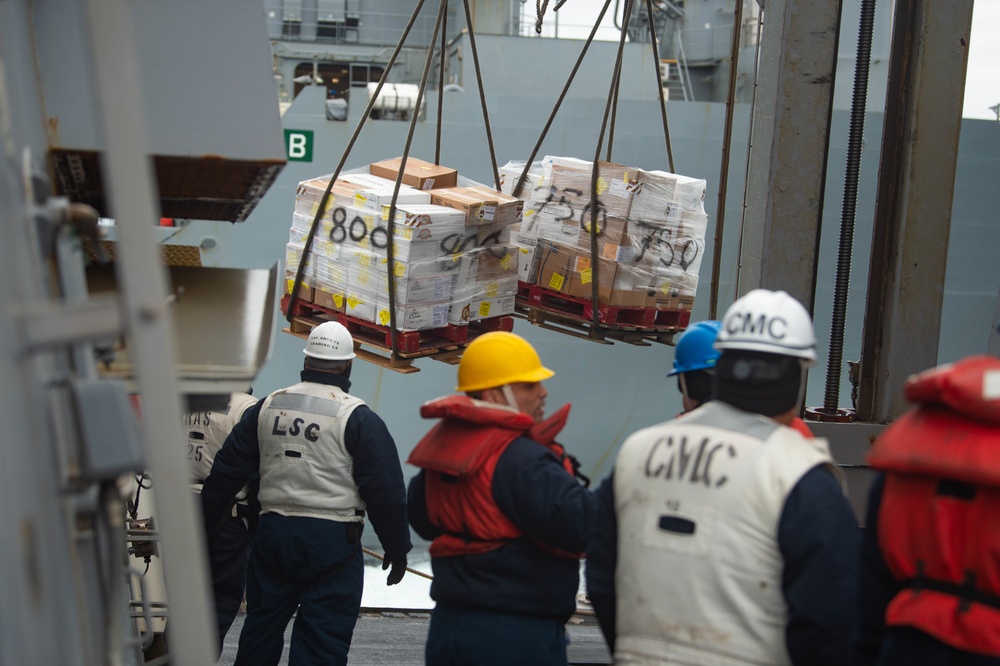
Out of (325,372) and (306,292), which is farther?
(306,292)

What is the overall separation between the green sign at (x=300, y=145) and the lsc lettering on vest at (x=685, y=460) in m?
10.2

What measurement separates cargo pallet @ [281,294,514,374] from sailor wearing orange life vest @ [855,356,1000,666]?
3186 mm

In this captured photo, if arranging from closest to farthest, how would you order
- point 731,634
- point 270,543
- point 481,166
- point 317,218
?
point 731,634 < point 270,543 < point 317,218 < point 481,166

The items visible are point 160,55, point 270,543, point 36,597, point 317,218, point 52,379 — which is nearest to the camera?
point 36,597

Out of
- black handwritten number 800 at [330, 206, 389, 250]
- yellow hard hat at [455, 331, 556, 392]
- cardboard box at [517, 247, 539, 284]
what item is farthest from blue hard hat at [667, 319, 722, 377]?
cardboard box at [517, 247, 539, 284]

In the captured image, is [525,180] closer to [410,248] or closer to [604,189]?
[604,189]

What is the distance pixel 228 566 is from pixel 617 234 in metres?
2.92

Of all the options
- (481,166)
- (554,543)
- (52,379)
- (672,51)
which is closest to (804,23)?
(554,543)

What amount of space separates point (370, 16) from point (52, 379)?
1489 centimetres

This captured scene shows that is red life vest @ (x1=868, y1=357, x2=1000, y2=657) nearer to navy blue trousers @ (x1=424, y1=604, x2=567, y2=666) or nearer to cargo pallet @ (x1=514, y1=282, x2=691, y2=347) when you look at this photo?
navy blue trousers @ (x1=424, y1=604, x2=567, y2=666)

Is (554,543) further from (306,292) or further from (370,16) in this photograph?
(370,16)

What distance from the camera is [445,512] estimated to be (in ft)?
11.5

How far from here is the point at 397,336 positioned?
5238mm

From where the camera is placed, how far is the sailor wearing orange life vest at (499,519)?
10.9 feet
